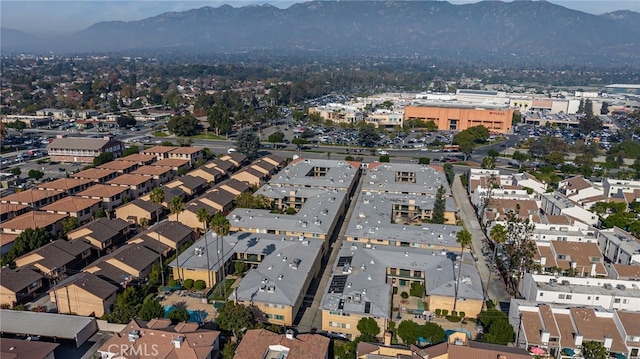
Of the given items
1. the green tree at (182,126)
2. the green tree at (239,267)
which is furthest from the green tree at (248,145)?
the green tree at (239,267)

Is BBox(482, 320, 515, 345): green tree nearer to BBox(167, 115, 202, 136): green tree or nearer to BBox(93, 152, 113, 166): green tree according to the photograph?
BBox(93, 152, 113, 166): green tree

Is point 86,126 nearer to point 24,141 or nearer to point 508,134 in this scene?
point 24,141

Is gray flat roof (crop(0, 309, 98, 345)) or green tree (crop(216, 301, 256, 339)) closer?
green tree (crop(216, 301, 256, 339))

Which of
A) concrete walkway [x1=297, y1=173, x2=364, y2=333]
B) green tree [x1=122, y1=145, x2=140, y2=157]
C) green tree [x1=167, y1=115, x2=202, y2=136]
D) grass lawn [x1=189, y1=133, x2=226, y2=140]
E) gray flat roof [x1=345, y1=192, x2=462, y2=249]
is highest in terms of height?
green tree [x1=167, y1=115, x2=202, y2=136]

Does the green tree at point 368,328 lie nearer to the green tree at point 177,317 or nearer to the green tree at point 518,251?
the green tree at point 177,317

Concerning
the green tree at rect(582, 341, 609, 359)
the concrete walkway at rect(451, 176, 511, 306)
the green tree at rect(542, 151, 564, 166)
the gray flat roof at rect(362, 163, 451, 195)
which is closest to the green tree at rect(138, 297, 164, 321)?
the concrete walkway at rect(451, 176, 511, 306)

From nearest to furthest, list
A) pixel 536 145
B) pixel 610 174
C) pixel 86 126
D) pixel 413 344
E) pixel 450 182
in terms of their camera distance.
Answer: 1. pixel 413 344
2. pixel 450 182
3. pixel 610 174
4. pixel 536 145
5. pixel 86 126

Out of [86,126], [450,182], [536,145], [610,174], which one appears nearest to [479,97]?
[536,145]
